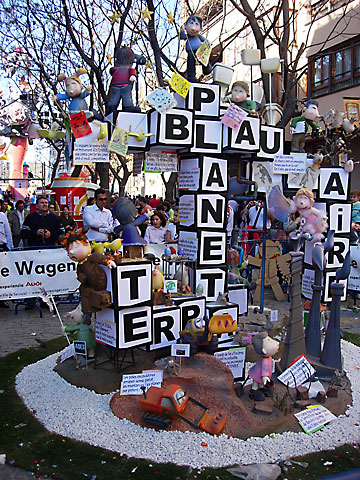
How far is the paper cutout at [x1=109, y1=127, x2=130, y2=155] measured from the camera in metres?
4.87

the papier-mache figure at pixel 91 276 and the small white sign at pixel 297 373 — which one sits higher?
the papier-mache figure at pixel 91 276

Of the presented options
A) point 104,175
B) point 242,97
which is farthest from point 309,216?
point 104,175

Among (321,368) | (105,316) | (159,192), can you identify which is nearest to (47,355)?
(105,316)

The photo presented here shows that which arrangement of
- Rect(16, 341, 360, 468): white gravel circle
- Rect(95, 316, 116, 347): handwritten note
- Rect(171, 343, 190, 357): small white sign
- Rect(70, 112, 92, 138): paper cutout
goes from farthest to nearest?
Rect(70, 112, 92, 138): paper cutout, Rect(95, 316, 116, 347): handwritten note, Rect(171, 343, 190, 357): small white sign, Rect(16, 341, 360, 468): white gravel circle

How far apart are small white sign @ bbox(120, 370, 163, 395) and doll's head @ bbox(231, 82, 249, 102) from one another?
3.35 m

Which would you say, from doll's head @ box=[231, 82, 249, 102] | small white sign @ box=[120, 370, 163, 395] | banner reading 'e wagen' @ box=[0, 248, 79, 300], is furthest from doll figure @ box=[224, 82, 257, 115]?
banner reading 'e wagen' @ box=[0, 248, 79, 300]

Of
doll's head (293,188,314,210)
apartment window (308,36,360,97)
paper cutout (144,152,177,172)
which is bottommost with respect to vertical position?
doll's head (293,188,314,210)

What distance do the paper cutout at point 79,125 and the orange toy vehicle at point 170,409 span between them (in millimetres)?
2681

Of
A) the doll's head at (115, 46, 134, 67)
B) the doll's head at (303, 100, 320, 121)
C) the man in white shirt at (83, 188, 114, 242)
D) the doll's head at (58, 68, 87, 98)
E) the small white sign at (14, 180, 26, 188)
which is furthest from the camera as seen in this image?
the small white sign at (14, 180, 26, 188)

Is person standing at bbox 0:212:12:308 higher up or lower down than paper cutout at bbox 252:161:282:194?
lower down

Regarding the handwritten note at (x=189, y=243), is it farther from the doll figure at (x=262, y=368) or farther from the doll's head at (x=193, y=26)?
the doll's head at (x=193, y=26)

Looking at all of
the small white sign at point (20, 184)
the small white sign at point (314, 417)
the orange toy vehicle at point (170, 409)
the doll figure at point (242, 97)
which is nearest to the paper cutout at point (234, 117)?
the doll figure at point (242, 97)

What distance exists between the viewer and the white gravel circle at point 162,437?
140 inches

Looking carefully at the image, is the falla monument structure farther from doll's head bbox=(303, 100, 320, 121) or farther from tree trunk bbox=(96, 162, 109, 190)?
tree trunk bbox=(96, 162, 109, 190)
